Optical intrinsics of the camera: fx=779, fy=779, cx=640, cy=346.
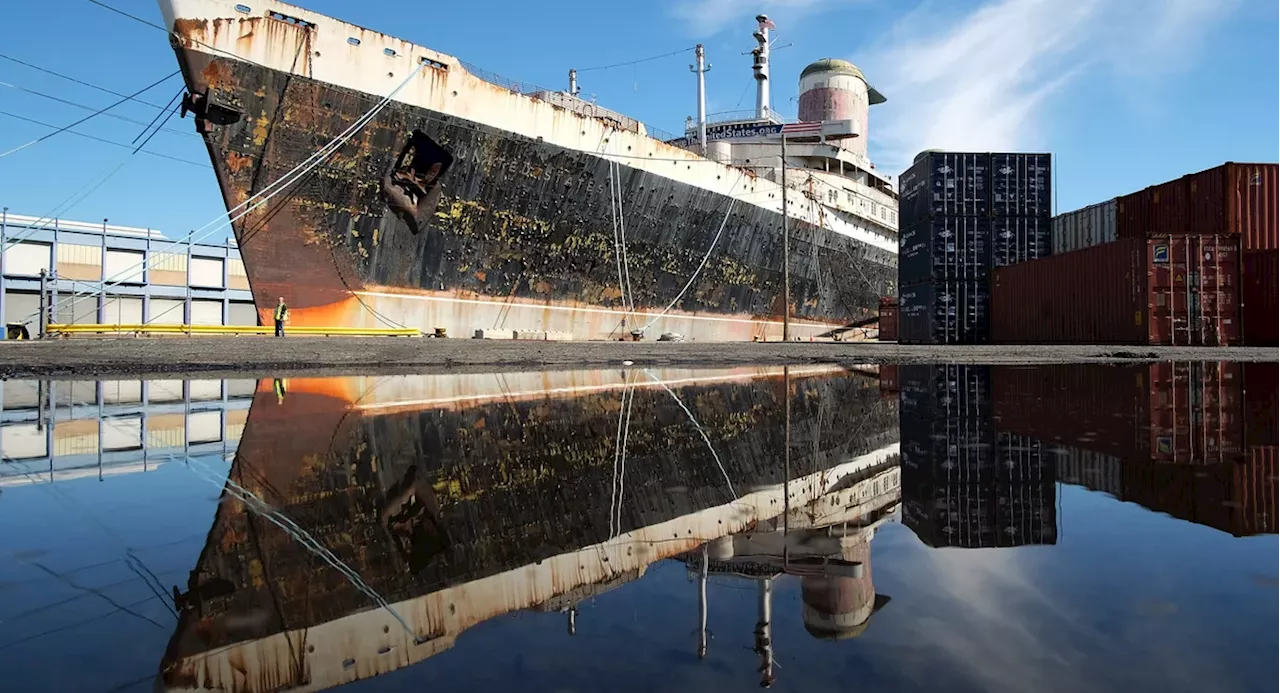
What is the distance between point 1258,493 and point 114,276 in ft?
117

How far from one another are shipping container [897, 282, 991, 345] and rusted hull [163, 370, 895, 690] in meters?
18.8

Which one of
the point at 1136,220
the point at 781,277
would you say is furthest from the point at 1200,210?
the point at 781,277

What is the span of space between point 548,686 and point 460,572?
84 cm

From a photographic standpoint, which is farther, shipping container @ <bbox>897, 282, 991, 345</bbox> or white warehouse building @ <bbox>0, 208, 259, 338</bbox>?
white warehouse building @ <bbox>0, 208, 259, 338</bbox>

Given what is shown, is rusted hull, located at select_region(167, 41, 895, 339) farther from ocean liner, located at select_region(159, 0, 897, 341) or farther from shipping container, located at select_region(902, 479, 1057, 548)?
shipping container, located at select_region(902, 479, 1057, 548)

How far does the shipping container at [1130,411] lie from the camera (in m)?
4.45

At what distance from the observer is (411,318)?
16.8 meters

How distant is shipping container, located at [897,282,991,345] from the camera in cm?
2417

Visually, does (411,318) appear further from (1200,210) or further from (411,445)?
(1200,210)

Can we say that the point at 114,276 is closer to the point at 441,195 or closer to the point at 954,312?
the point at 441,195

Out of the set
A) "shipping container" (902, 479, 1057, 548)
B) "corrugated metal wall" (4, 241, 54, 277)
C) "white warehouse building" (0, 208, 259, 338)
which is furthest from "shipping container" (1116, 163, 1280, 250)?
"corrugated metal wall" (4, 241, 54, 277)

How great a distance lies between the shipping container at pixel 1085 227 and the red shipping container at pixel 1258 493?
20.2m

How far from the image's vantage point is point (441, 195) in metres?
16.5

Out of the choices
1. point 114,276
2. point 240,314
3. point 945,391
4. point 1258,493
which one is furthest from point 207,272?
point 1258,493
